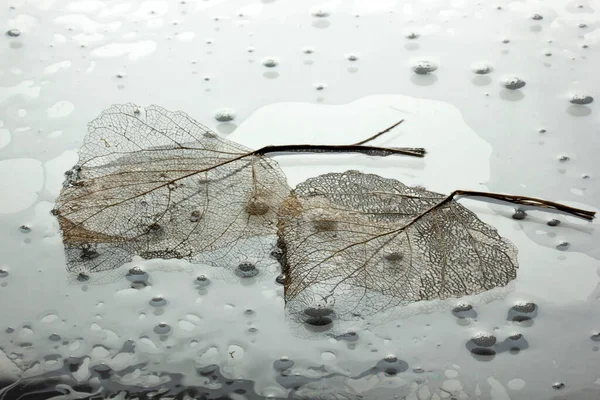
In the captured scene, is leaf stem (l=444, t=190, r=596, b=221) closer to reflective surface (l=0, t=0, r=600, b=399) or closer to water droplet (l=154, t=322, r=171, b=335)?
→ reflective surface (l=0, t=0, r=600, b=399)

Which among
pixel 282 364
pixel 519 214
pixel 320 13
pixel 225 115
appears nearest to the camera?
pixel 282 364

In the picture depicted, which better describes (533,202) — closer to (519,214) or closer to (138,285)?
(519,214)

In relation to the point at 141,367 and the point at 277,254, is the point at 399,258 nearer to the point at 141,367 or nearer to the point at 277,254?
the point at 277,254

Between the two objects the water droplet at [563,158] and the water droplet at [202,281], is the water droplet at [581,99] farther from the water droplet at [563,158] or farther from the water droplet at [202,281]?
the water droplet at [202,281]

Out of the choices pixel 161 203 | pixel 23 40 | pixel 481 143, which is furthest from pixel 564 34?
pixel 23 40

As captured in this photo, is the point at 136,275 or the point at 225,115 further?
the point at 225,115

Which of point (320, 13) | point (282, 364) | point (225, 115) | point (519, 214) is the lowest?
point (282, 364)

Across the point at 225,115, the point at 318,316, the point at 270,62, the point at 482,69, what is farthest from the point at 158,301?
the point at 482,69
